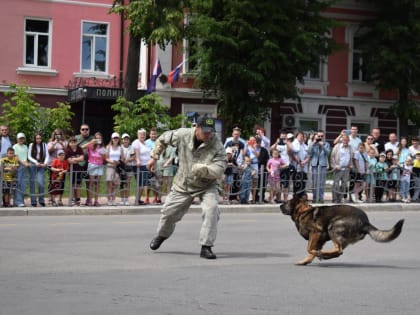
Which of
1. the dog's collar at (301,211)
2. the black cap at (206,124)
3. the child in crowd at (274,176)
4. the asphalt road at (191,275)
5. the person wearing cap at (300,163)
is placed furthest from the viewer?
the person wearing cap at (300,163)

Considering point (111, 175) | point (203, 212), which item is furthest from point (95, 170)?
point (203, 212)

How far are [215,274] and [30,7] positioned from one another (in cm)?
2500

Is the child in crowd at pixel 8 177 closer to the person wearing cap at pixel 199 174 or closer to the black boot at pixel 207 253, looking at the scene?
the person wearing cap at pixel 199 174

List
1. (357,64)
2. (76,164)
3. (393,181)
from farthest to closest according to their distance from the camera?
(357,64) < (393,181) < (76,164)

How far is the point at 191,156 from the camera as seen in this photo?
1107cm

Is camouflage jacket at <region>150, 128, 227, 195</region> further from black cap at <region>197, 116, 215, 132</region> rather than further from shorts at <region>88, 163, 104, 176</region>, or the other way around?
shorts at <region>88, 163, 104, 176</region>

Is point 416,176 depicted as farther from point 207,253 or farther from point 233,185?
point 207,253

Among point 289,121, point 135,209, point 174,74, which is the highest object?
point 174,74

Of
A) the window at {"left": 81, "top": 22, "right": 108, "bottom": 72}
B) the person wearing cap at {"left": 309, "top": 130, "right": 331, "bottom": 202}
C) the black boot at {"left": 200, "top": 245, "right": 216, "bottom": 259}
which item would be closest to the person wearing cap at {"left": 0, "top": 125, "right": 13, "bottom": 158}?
the person wearing cap at {"left": 309, "top": 130, "right": 331, "bottom": 202}

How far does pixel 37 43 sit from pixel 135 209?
1615 centimetres

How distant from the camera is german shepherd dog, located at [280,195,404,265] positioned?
33.2 ft

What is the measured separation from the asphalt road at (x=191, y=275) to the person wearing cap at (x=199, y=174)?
0.42 m

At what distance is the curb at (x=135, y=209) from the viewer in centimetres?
1762

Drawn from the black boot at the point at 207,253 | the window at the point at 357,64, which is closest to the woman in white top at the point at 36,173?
the black boot at the point at 207,253
